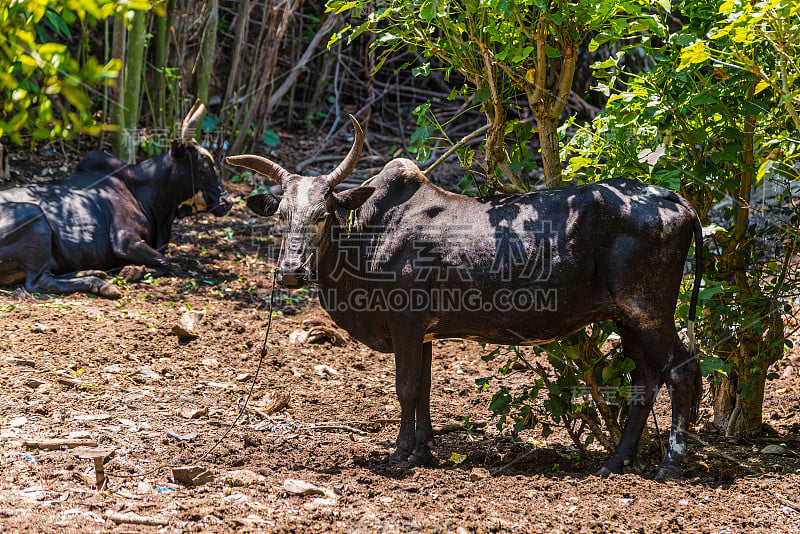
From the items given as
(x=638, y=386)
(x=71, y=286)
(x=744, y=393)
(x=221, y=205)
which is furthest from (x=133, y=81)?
(x=744, y=393)

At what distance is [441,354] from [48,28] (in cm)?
801

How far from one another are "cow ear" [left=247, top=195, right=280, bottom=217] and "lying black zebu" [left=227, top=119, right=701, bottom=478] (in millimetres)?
16

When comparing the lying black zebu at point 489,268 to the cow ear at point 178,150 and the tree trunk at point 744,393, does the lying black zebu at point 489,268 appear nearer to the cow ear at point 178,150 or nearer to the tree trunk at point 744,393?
the tree trunk at point 744,393

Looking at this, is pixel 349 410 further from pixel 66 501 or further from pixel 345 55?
pixel 345 55

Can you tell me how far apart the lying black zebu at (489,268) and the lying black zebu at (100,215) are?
12.8ft

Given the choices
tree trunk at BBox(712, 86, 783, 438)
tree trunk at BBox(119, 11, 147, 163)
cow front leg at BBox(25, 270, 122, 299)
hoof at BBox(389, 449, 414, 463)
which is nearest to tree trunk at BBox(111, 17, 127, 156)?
tree trunk at BBox(119, 11, 147, 163)

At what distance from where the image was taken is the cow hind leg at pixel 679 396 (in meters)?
4.92

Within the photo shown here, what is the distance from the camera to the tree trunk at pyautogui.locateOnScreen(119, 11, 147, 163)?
403 inches

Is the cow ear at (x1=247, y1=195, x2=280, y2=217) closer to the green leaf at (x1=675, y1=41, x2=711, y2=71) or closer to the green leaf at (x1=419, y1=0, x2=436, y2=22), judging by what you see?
the green leaf at (x1=419, y1=0, x2=436, y2=22)

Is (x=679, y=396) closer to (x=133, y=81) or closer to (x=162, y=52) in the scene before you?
(x=133, y=81)

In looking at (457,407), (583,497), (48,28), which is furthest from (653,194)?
(48,28)

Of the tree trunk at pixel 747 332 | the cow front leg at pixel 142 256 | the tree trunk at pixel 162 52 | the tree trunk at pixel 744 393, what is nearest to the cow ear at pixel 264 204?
the tree trunk at pixel 747 332

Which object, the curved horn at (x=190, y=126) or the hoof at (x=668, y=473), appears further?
the curved horn at (x=190, y=126)

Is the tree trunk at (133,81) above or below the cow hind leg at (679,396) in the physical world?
above
